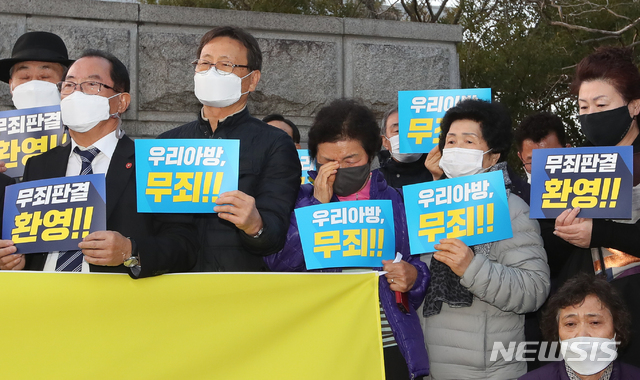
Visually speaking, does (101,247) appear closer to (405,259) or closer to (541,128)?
(405,259)

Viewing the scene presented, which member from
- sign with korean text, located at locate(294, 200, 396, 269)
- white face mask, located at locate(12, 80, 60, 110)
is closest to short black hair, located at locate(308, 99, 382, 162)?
sign with korean text, located at locate(294, 200, 396, 269)

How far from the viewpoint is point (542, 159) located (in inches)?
129

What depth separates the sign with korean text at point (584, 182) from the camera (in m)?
3.12

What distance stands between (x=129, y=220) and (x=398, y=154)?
7.44 ft

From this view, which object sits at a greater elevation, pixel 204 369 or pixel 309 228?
pixel 309 228

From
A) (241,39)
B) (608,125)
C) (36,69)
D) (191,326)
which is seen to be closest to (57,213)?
(191,326)

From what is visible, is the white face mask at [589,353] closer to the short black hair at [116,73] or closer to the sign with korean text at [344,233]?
the sign with korean text at [344,233]

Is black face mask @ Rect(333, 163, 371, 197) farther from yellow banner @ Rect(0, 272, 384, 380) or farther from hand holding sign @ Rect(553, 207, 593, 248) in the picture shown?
hand holding sign @ Rect(553, 207, 593, 248)

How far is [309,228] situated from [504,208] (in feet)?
2.79

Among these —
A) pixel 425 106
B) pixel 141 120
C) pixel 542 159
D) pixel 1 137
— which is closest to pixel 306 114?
pixel 141 120

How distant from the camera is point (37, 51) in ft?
15.1

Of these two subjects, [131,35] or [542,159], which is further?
[131,35]

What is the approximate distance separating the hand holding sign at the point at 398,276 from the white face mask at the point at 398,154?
6.24 ft

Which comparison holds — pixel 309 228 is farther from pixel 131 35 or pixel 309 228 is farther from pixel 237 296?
pixel 131 35
